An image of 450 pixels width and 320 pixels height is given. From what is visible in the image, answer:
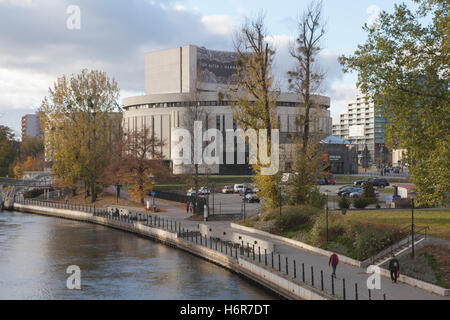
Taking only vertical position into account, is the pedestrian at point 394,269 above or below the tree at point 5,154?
below

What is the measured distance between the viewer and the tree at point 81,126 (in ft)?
265

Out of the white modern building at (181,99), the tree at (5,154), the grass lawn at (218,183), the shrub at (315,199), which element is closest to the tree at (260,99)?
the shrub at (315,199)

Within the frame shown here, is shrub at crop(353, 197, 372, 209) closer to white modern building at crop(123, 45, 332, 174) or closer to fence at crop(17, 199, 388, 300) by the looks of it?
fence at crop(17, 199, 388, 300)

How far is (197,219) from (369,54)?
107 ft

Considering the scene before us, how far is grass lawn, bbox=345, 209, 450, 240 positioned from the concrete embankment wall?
30.7 feet

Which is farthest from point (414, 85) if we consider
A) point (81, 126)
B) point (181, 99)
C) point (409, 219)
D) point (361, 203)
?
point (181, 99)

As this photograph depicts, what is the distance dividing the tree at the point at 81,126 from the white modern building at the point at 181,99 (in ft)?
122

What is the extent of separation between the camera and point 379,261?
29.3m

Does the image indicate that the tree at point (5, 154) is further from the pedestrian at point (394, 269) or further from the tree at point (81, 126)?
the pedestrian at point (394, 269)

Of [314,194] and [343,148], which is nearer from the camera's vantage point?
[314,194]

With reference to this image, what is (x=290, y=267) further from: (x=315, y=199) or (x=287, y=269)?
(x=315, y=199)

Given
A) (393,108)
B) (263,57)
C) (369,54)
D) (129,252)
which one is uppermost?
(263,57)
